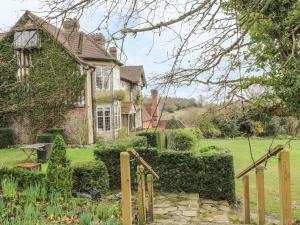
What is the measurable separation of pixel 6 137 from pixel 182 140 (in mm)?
10742

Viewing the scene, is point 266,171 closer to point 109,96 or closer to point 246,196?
point 246,196

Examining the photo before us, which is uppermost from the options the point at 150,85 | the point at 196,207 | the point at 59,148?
the point at 150,85

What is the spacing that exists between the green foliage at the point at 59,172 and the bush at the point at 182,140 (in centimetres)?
1100

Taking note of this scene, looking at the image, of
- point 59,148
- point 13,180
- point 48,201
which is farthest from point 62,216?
point 13,180

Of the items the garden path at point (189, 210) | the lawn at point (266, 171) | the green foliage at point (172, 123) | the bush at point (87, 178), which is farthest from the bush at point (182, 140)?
the green foliage at point (172, 123)

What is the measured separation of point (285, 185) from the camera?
4.36m

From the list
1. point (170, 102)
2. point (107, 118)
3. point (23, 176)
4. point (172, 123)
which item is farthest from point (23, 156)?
point (172, 123)

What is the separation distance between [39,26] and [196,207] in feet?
19.8

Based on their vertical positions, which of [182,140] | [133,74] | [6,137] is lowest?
[182,140]

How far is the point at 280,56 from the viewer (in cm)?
630

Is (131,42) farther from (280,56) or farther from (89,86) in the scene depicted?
(89,86)

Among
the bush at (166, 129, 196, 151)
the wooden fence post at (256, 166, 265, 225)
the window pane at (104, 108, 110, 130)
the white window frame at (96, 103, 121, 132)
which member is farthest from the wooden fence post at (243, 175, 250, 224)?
the window pane at (104, 108, 110, 130)

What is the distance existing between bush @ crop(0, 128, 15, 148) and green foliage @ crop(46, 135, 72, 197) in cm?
1565

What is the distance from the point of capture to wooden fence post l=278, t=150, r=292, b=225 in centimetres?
427
